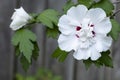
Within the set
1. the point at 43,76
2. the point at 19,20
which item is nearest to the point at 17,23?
the point at 19,20

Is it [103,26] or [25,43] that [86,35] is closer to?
[103,26]

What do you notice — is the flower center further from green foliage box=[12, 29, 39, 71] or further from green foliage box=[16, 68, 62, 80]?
green foliage box=[16, 68, 62, 80]

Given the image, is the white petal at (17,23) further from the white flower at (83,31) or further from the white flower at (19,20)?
the white flower at (83,31)

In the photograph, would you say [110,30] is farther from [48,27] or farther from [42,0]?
[42,0]

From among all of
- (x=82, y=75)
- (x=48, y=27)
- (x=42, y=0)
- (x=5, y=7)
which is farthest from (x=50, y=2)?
(x=48, y=27)

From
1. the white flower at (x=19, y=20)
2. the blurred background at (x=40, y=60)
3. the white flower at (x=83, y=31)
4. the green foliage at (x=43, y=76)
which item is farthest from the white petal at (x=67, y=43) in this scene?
the green foliage at (x=43, y=76)
